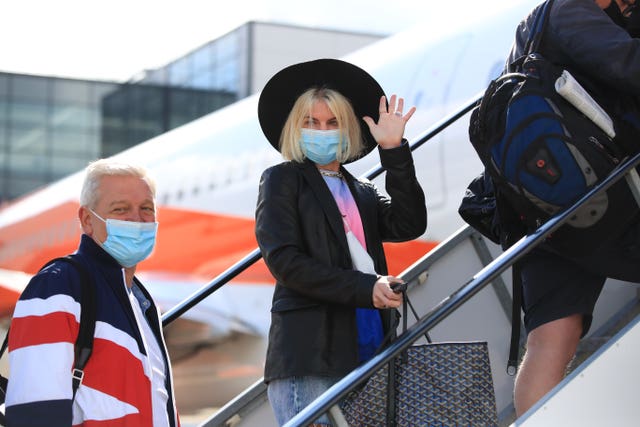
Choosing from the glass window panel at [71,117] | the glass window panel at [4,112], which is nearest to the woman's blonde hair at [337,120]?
the glass window panel at [4,112]

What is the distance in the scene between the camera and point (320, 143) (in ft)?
9.74

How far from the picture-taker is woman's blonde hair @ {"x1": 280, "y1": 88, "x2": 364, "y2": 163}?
3.01 meters

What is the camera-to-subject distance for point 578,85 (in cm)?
274

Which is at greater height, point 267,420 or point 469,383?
point 469,383

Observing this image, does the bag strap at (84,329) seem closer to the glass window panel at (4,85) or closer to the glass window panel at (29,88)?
the glass window panel at (4,85)

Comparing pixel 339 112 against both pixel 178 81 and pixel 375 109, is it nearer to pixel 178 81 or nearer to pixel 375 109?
pixel 375 109

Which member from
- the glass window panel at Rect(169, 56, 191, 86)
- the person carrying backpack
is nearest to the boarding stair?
the person carrying backpack

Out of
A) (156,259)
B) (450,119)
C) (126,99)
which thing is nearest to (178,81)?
(126,99)

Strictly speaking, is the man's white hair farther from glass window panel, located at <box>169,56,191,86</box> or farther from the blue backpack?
glass window panel, located at <box>169,56,191,86</box>

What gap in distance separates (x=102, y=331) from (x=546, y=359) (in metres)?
1.19

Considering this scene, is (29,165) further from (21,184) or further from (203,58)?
(203,58)

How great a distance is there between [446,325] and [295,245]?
1.44m

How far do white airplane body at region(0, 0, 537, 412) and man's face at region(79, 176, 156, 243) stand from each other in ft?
16.5

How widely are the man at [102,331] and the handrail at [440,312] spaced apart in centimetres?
41
